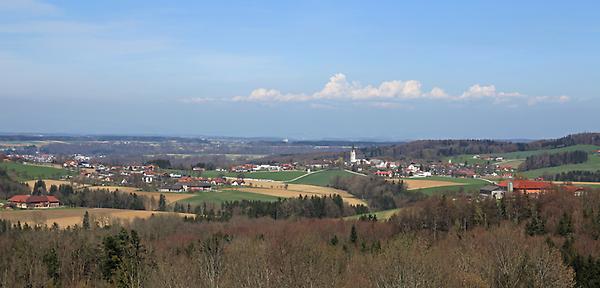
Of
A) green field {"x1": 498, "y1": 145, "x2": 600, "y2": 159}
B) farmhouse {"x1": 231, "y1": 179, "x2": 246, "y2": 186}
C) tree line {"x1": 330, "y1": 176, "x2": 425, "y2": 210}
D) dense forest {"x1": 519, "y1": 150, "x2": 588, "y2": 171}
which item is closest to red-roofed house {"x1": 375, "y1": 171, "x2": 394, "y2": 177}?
tree line {"x1": 330, "y1": 176, "x2": 425, "y2": 210}

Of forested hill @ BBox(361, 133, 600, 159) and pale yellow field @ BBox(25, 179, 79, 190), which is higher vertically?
forested hill @ BBox(361, 133, 600, 159)

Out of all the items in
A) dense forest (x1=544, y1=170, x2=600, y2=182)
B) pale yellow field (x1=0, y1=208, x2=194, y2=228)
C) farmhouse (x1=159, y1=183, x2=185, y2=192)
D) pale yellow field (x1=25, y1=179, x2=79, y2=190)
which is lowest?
pale yellow field (x1=0, y1=208, x2=194, y2=228)

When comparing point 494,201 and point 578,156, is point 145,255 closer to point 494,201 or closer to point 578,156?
point 494,201

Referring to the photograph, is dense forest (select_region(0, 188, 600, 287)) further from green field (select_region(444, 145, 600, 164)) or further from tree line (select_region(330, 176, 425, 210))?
green field (select_region(444, 145, 600, 164))

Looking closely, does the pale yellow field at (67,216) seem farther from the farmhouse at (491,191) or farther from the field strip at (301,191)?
the farmhouse at (491,191)

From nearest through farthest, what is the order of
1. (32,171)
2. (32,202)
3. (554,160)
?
(32,202) < (32,171) < (554,160)

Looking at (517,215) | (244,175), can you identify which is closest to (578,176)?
(517,215)

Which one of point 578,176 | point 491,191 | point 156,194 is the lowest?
point 156,194

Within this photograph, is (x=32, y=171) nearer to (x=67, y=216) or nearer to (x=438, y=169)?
(x=67, y=216)
